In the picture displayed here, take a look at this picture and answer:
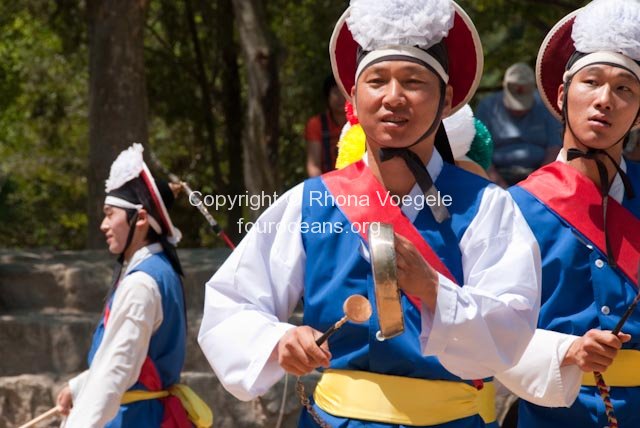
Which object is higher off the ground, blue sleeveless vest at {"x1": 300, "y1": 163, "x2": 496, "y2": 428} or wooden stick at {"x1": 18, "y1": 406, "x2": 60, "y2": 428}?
blue sleeveless vest at {"x1": 300, "y1": 163, "x2": 496, "y2": 428}

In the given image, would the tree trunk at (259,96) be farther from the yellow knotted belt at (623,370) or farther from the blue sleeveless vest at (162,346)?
the yellow knotted belt at (623,370)

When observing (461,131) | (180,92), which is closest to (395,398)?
(461,131)

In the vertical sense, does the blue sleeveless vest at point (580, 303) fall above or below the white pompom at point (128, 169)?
below

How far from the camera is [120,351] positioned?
530 centimetres

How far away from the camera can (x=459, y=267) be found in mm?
3283

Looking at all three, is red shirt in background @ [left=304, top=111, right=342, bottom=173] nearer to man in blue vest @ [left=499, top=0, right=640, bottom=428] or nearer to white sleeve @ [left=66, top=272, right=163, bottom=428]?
white sleeve @ [left=66, top=272, right=163, bottom=428]

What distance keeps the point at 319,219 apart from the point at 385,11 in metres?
0.58

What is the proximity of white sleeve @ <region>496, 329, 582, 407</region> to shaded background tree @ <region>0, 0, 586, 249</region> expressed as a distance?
6.05m

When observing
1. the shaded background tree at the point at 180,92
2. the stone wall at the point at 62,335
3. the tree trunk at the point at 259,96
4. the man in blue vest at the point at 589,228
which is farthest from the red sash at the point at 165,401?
the shaded background tree at the point at 180,92

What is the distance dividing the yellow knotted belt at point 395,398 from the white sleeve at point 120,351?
2020mm

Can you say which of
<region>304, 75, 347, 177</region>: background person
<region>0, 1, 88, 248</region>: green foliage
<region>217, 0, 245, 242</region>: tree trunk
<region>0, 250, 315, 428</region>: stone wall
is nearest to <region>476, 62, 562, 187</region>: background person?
<region>304, 75, 347, 177</region>: background person

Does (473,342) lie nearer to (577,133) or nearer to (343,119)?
(577,133)

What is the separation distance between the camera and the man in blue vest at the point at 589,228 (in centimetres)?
388

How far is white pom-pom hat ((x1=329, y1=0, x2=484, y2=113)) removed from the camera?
10.9 feet
